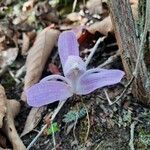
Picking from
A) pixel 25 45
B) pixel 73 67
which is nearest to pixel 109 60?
pixel 73 67

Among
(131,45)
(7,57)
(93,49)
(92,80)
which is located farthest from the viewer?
(7,57)

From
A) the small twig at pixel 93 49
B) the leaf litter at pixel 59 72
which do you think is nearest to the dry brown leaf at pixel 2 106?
the leaf litter at pixel 59 72

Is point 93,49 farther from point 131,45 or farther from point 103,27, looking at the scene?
point 131,45

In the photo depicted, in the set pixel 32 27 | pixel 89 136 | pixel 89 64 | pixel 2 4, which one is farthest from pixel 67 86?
pixel 2 4

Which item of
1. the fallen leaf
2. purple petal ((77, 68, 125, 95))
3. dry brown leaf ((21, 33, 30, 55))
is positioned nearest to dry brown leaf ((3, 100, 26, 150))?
purple petal ((77, 68, 125, 95))

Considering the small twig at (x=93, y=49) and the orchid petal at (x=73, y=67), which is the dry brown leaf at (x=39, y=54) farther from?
the orchid petal at (x=73, y=67)

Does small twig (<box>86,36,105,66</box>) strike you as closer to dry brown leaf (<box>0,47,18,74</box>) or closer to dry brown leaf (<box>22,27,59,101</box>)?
dry brown leaf (<box>22,27,59,101</box>)

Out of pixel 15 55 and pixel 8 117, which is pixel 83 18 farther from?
pixel 8 117
